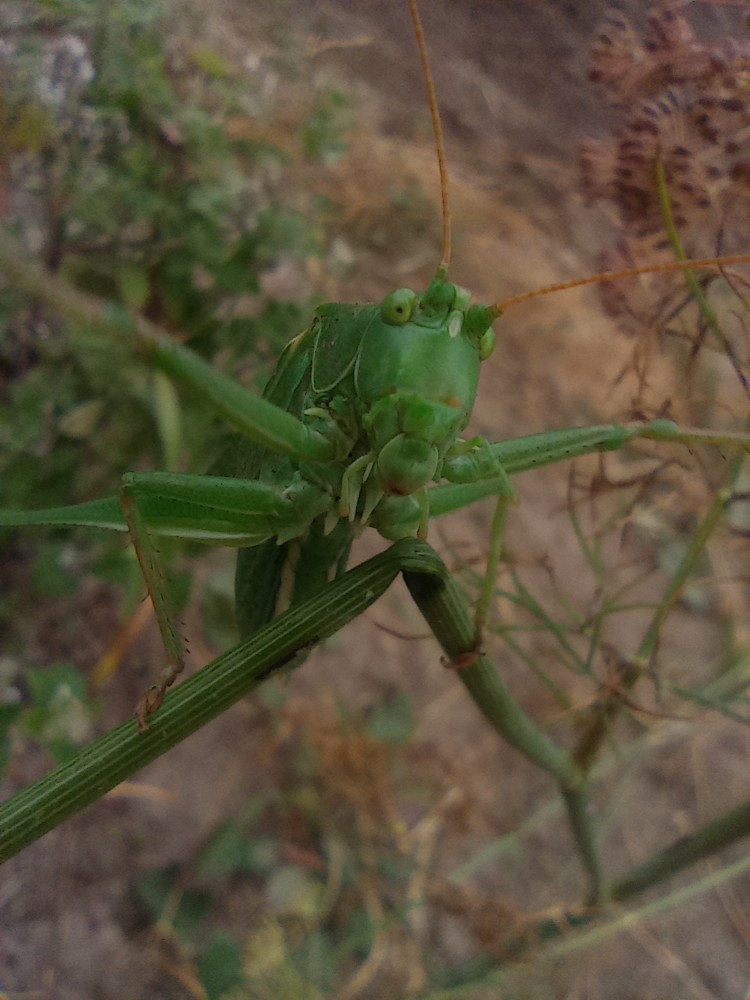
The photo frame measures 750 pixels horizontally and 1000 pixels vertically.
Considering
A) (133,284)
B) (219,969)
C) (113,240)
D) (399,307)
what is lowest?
(219,969)

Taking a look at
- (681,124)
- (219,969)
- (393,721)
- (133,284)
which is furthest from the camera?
(393,721)

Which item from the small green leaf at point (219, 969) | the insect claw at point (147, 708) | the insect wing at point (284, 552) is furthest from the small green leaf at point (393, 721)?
the insect claw at point (147, 708)

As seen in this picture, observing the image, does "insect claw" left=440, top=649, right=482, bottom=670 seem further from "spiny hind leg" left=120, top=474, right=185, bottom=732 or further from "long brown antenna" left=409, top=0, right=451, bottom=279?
"long brown antenna" left=409, top=0, right=451, bottom=279

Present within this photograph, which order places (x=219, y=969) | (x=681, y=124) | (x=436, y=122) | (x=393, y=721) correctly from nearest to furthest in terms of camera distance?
1. (x=436, y=122)
2. (x=681, y=124)
3. (x=219, y=969)
4. (x=393, y=721)

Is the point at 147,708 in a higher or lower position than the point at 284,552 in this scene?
lower

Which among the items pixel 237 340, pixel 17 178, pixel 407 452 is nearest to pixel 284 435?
pixel 407 452

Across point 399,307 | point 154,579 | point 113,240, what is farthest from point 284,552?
point 113,240

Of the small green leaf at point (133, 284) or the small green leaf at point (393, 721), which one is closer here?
the small green leaf at point (133, 284)

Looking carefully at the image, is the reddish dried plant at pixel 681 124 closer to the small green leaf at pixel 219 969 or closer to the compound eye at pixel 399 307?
the compound eye at pixel 399 307

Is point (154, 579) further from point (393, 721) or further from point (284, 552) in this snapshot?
point (393, 721)
